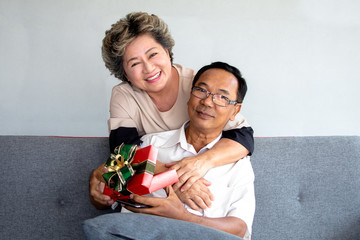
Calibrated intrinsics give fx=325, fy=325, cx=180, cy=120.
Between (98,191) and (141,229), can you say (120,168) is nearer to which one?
(141,229)

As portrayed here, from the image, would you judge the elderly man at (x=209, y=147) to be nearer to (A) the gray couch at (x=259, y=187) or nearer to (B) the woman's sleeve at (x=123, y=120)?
(B) the woman's sleeve at (x=123, y=120)

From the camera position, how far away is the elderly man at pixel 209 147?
4.31 feet

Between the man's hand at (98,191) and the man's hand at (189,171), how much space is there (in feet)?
1.07

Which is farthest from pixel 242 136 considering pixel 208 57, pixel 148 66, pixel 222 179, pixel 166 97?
pixel 208 57

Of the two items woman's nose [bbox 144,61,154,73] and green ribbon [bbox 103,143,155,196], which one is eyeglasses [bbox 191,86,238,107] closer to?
woman's nose [bbox 144,61,154,73]

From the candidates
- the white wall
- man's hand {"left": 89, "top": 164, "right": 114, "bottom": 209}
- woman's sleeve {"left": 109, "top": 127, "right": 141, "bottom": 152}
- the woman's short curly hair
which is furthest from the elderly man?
the white wall

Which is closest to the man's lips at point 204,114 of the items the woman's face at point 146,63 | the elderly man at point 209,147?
the elderly man at point 209,147

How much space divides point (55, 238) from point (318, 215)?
4.44ft

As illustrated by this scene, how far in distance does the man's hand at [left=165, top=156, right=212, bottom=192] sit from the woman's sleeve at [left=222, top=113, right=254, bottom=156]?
0.23m

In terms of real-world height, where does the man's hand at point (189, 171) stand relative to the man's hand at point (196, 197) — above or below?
above

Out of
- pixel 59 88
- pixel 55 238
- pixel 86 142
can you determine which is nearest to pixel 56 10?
pixel 59 88

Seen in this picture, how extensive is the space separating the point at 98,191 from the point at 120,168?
470mm

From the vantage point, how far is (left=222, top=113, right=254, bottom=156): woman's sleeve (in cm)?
161

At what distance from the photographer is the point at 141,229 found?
0.92 m
